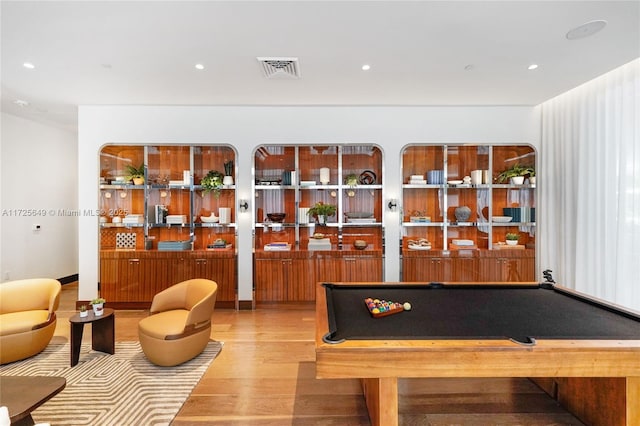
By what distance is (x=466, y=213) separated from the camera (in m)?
4.82

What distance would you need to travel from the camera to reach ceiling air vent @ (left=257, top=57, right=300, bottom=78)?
3.20 meters

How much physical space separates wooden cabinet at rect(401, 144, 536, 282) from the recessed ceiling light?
210 cm

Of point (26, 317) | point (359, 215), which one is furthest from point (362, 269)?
point (26, 317)

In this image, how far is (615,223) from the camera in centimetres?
358

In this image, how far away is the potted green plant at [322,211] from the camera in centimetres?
480

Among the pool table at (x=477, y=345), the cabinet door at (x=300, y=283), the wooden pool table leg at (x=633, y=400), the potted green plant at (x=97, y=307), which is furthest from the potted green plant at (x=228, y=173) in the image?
the wooden pool table leg at (x=633, y=400)

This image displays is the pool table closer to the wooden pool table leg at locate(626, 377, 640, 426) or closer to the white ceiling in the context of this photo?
the wooden pool table leg at locate(626, 377, 640, 426)

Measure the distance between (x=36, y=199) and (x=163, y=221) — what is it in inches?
107

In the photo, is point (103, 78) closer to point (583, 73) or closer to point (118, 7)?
point (118, 7)

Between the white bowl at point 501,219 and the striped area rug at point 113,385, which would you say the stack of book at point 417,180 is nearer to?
the white bowl at point 501,219

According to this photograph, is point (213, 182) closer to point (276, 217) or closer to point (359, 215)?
point (276, 217)

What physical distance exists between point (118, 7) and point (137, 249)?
3577 mm

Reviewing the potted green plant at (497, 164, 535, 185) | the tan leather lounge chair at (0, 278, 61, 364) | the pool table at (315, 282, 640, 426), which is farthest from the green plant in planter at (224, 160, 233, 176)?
the potted green plant at (497, 164, 535, 185)

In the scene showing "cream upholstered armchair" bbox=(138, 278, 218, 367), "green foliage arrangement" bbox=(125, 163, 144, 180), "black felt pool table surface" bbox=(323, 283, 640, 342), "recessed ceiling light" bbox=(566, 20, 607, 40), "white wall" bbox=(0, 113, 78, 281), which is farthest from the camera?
→ "white wall" bbox=(0, 113, 78, 281)
